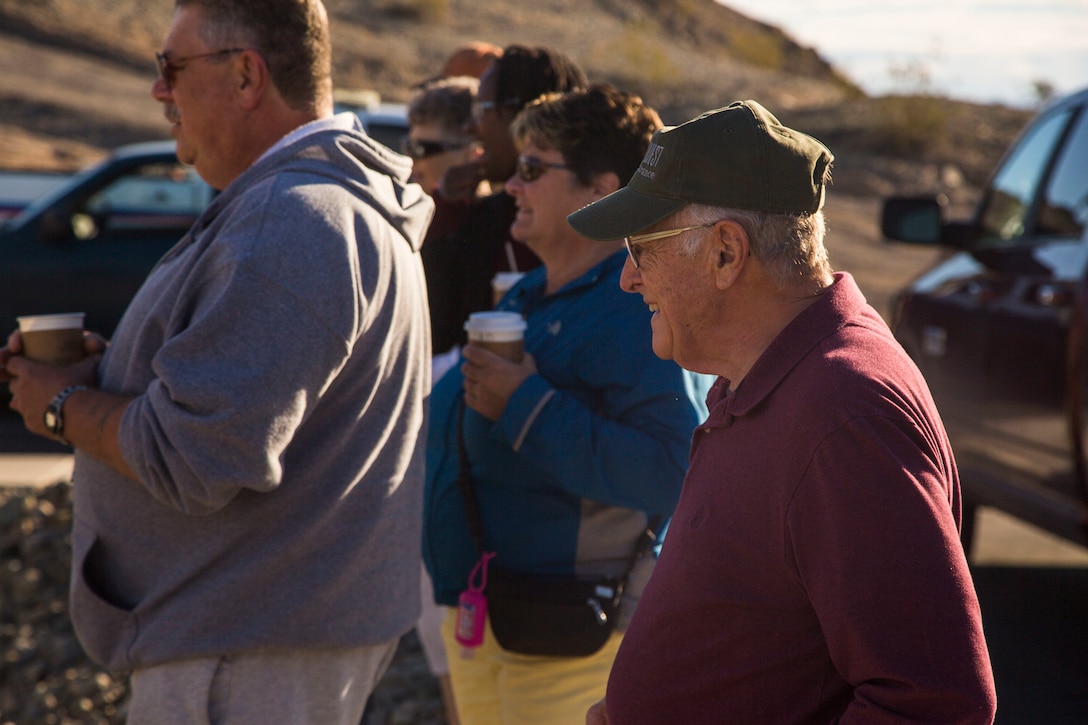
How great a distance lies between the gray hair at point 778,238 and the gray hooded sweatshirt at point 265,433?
0.73 m

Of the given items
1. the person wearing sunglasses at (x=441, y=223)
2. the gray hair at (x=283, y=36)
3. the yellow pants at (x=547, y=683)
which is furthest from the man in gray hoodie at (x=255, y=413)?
the person wearing sunglasses at (x=441, y=223)

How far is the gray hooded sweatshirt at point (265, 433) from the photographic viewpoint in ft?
6.77

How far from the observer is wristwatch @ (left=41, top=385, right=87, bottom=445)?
224 cm

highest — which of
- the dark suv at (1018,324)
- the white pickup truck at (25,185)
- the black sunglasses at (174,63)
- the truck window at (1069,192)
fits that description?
the black sunglasses at (174,63)

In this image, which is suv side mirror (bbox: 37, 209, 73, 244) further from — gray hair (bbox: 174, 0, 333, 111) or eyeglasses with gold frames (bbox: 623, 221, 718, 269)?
eyeglasses with gold frames (bbox: 623, 221, 718, 269)

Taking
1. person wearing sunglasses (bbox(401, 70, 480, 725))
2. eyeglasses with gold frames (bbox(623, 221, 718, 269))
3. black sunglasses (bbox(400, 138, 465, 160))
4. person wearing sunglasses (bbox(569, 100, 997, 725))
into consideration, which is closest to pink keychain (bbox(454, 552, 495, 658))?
person wearing sunglasses (bbox(401, 70, 480, 725))

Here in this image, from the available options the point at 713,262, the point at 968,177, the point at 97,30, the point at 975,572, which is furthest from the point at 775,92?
the point at 713,262

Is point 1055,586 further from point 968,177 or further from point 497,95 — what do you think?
point 968,177

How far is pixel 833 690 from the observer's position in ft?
5.32

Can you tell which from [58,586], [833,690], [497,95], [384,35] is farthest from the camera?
[384,35]

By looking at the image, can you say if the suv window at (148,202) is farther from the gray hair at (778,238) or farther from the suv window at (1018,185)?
the gray hair at (778,238)

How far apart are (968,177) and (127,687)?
2213 cm

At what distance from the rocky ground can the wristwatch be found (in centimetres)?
187

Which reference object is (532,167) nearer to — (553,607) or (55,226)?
(553,607)
